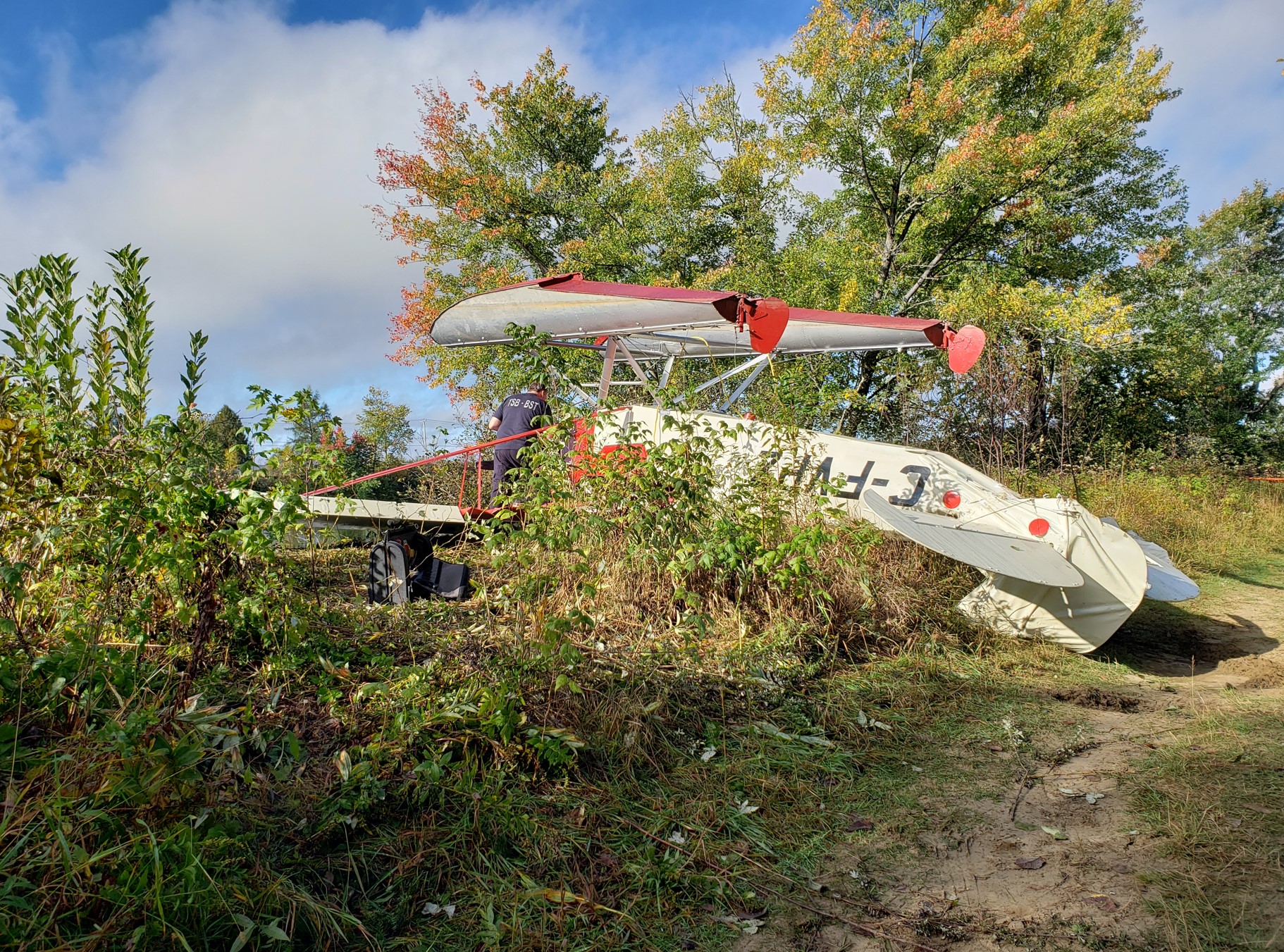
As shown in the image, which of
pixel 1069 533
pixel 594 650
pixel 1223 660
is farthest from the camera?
pixel 1223 660

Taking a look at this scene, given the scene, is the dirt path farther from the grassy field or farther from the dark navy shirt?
the dark navy shirt

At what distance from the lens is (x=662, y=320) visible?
5.79 meters

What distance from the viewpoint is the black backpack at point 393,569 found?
4578 millimetres

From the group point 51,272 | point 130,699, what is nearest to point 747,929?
point 130,699

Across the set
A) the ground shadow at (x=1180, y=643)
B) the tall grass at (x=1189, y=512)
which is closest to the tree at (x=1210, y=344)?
the tall grass at (x=1189, y=512)

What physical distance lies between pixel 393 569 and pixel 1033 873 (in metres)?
3.76

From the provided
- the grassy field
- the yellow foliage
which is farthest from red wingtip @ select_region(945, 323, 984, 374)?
the yellow foliage

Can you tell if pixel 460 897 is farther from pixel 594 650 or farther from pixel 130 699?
pixel 594 650

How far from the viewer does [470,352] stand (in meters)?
19.2

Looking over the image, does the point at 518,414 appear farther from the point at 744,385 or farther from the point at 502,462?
the point at 744,385

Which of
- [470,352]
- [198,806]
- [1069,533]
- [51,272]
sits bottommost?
[198,806]

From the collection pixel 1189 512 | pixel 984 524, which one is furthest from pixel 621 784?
pixel 1189 512

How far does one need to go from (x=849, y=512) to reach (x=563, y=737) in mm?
3428

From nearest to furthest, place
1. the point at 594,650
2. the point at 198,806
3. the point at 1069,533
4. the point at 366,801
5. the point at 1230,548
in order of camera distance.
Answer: the point at 198,806, the point at 366,801, the point at 594,650, the point at 1069,533, the point at 1230,548
